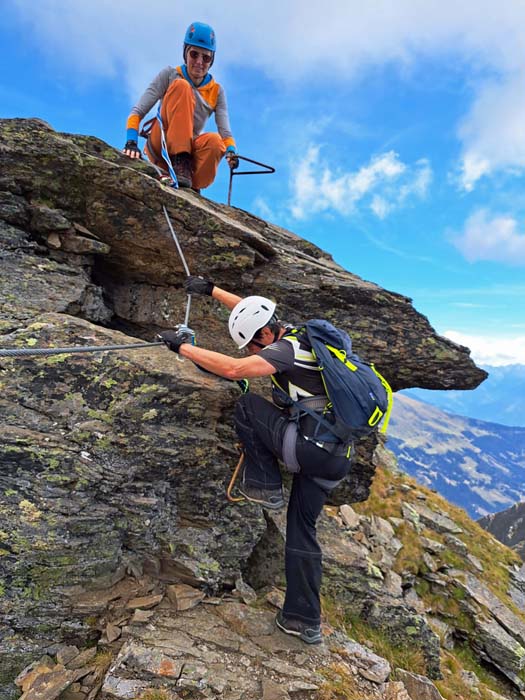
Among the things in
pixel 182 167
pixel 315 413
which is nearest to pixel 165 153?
pixel 182 167

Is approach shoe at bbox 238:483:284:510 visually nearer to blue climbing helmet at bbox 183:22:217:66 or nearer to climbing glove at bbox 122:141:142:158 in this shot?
climbing glove at bbox 122:141:142:158

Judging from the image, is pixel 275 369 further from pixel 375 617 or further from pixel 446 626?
pixel 446 626

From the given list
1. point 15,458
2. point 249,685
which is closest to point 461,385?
point 249,685

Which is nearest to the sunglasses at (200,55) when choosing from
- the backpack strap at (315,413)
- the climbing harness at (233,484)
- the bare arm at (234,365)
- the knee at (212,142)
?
the knee at (212,142)

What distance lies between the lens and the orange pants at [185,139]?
1116 centimetres

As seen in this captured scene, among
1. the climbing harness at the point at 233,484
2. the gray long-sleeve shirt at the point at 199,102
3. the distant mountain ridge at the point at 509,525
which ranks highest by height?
the gray long-sleeve shirt at the point at 199,102

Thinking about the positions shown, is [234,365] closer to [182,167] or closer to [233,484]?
[233,484]

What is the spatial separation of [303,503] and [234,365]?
3170 mm

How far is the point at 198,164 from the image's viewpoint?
492 inches

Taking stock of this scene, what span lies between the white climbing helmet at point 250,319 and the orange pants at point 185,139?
6.93 meters

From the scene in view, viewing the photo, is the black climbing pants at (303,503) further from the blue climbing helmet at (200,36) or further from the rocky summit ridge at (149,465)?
the blue climbing helmet at (200,36)

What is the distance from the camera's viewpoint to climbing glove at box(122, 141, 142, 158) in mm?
11099

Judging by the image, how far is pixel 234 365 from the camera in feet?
22.0

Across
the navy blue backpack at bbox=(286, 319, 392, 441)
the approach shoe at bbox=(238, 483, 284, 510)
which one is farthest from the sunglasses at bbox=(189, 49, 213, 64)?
the approach shoe at bbox=(238, 483, 284, 510)
